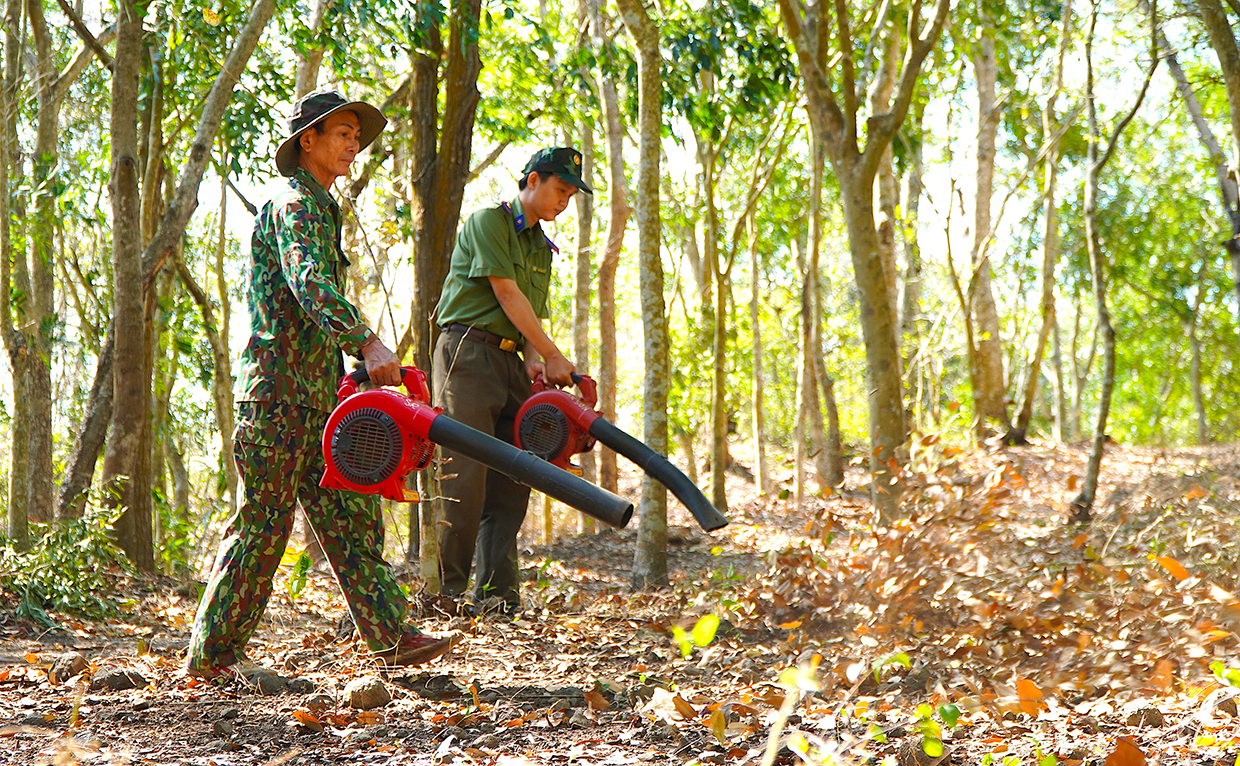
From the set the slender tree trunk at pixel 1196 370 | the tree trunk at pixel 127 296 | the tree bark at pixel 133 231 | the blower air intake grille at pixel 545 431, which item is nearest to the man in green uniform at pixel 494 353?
the blower air intake grille at pixel 545 431

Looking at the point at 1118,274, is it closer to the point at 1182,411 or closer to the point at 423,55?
the point at 1182,411

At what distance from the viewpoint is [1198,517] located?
4156mm

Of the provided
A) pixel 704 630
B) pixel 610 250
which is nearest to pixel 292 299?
pixel 704 630

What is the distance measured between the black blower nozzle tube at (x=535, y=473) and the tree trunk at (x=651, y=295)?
2.90 meters

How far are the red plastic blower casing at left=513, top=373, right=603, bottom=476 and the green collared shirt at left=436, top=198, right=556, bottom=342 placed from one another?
75 cm

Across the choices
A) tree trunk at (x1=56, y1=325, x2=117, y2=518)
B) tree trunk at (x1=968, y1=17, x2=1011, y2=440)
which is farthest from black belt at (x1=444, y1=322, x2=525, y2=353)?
tree trunk at (x1=968, y1=17, x2=1011, y2=440)

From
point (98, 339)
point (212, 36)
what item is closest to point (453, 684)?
point (212, 36)

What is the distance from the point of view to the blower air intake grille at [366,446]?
9.75ft

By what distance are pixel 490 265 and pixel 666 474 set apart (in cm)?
162

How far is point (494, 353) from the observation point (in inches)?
179

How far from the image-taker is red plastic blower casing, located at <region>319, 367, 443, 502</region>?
2.96 meters

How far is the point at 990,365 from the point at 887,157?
3.55 meters

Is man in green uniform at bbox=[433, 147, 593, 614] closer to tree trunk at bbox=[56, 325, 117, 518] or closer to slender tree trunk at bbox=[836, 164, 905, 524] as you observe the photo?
slender tree trunk at bbox=[836, 164, 905, 524]

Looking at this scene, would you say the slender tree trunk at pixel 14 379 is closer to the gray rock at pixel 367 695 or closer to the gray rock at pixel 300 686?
the gray rock at pixel 300 686
